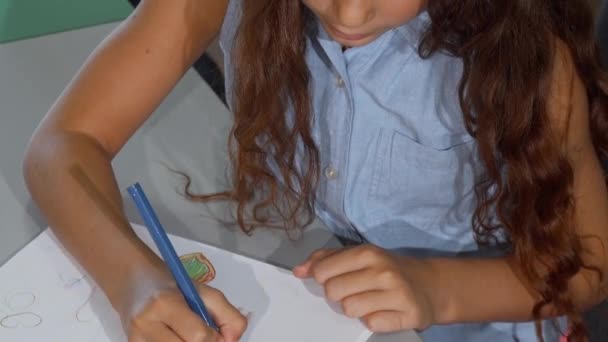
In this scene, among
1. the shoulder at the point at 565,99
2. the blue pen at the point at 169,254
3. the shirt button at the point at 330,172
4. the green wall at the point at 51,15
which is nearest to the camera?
the blue pen at the point at 169,254

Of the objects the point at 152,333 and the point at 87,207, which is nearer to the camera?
the point at 152,333

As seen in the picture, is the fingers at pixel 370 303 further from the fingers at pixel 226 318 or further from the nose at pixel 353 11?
the nose at pixel 353 11

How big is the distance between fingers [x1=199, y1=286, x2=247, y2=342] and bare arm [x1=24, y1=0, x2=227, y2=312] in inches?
4.4

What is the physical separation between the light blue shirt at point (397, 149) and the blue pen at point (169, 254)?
243 millimetres

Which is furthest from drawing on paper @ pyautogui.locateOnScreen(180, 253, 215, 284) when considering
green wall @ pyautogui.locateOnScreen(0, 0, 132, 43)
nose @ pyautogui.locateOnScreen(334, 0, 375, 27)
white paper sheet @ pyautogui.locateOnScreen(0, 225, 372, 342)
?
green wall @ pyautogui.locateOnScreen(0, 0, 132, 43)

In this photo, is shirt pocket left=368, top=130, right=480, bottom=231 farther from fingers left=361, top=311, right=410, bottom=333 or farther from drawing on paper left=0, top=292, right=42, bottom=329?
drawing on paper left=0, top=292, right=42, bottom=329

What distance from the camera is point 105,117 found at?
2.75ft

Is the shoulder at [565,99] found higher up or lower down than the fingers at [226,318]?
lower down

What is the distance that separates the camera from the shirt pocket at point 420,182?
0.82 metres

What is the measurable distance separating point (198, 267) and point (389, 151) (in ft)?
0.69

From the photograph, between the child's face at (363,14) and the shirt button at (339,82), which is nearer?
the child's face at (363,14)

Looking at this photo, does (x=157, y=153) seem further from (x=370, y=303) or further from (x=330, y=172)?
(x=370, y=303)

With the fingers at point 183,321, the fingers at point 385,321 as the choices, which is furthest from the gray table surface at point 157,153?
the fingers at point 183,321

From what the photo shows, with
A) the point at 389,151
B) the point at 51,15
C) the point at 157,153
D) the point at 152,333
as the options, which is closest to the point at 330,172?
the point at 389,151
